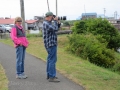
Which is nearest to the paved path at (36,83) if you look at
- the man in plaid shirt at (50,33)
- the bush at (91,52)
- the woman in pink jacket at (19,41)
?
the woman in pink jacket at (19,41)

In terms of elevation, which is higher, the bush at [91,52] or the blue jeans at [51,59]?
the blue jeans at [51,59]

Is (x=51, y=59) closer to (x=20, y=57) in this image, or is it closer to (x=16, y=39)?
(x=20, y=57)

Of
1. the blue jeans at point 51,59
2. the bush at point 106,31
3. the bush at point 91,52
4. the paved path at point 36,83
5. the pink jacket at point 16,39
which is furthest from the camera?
the bush at point 106,31

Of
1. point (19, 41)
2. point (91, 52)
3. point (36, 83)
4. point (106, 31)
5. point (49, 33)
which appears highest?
point (49, 33)

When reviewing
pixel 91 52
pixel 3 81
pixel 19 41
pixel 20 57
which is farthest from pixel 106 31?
pixel 3 81

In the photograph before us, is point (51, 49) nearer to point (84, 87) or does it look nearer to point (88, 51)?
point (84, 87)

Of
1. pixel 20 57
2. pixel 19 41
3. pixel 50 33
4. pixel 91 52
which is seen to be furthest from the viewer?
pixel 91 52

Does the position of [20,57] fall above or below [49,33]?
below

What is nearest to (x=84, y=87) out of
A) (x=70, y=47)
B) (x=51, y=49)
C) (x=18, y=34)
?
(x=51, y=49)

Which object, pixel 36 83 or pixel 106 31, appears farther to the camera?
pixel 106 31

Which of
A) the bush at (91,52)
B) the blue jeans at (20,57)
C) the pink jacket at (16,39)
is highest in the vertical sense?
the pink jacket at (16,39)

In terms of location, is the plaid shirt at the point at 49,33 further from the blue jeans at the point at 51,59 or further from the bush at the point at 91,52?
the bush at the point at 91,52

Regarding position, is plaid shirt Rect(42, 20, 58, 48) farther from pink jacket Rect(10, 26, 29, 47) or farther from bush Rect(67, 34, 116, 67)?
bush Rect(67, 34, 116, 67)

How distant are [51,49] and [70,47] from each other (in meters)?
7.81
